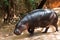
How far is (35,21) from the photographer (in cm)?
556

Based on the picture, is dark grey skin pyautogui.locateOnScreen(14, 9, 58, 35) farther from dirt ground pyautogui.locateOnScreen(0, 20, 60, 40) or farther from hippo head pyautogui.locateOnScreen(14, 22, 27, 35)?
dirt ground pyautogui.locateOnScreen(0, 20, 60, 40)

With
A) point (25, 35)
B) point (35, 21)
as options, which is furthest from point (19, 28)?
point (25, 35)

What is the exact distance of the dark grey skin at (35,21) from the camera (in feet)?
17.5

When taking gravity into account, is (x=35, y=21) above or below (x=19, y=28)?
above

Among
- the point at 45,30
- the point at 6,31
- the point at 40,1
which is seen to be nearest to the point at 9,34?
the point at 6,31

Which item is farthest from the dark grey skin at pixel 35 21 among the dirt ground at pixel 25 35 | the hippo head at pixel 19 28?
the dirt ground at pixel 25 35

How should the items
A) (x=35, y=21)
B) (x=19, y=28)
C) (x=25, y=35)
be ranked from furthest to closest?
(x=25, y=35)
(x=35, y=21)
(x=19, y=28)

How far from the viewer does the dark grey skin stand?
17.5 feet

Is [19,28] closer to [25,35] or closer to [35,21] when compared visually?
[35,21]

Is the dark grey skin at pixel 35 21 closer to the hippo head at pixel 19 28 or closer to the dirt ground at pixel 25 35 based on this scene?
the hippo head at pixel 19 28

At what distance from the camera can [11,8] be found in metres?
7.72

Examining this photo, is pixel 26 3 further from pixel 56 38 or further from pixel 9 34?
pixel 56 38

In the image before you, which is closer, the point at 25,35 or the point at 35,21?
the point at 35,21

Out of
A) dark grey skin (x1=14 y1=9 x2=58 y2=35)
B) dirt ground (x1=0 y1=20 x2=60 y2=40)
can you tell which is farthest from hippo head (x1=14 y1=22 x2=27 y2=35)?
dirt ground (x1=0 y1=20 x2=60 y2=40)
